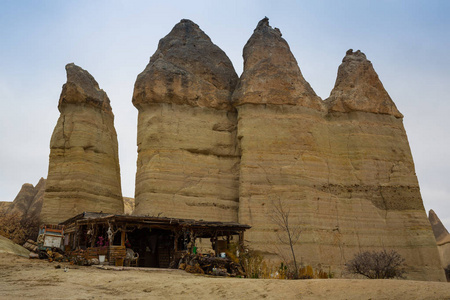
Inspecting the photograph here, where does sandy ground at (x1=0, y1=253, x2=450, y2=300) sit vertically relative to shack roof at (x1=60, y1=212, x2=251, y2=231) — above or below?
below

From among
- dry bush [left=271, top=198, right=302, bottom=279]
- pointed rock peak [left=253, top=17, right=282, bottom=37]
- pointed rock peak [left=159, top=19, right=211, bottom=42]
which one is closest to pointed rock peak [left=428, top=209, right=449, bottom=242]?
dry bush [left=271, top=198, right=302, bottom=279]

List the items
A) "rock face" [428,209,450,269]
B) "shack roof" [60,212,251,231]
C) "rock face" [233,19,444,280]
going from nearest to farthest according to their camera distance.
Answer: "shack roof" [60,212,251,231]
"rock face" [233,19,444,280]
"rock face" [428,209,450,269]

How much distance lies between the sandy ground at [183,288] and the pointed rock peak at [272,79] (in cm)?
1572

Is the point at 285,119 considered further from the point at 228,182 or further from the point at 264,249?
the point at 264,249

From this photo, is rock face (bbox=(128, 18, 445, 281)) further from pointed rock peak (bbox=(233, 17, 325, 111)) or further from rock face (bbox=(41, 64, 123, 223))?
rock face (bbox=(41, 64, 123, 223))

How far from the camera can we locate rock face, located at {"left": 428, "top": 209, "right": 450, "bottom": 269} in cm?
4258

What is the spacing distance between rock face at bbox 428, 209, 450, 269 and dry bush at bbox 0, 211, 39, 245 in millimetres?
38690

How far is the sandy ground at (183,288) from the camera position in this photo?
848 centimetres

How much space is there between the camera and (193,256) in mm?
16703

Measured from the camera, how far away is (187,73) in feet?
90.5

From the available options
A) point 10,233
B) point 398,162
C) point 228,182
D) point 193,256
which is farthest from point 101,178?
point 398,162

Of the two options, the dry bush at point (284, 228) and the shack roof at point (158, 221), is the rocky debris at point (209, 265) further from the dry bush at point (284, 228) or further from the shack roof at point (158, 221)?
the dry bush at point (284, 228)

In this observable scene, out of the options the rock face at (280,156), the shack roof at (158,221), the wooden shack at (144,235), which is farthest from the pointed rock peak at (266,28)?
the shack roof at (158,221)

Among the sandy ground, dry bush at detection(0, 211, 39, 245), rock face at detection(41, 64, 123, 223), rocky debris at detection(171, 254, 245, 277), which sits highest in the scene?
rock face at detection(41, 64, 123, 223)
